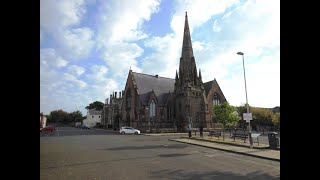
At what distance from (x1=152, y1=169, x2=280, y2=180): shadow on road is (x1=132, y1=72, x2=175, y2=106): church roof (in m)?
56.7

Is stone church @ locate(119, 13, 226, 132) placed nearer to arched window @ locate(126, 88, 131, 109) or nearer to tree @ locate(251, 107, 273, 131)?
arched window @ locate(126, 88, 131, 109)

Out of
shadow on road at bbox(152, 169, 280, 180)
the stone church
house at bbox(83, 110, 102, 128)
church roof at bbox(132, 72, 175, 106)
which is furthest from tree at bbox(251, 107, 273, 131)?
house at bbox(83, 110, 102, 128)

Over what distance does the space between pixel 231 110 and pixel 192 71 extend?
23572mm

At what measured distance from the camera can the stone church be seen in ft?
213

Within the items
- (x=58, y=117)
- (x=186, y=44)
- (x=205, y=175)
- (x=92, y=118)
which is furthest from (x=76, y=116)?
(x=205, y=175)

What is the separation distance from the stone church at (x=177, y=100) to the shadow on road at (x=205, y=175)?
4998 cm

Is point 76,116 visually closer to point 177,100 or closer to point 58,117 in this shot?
point 58,117
